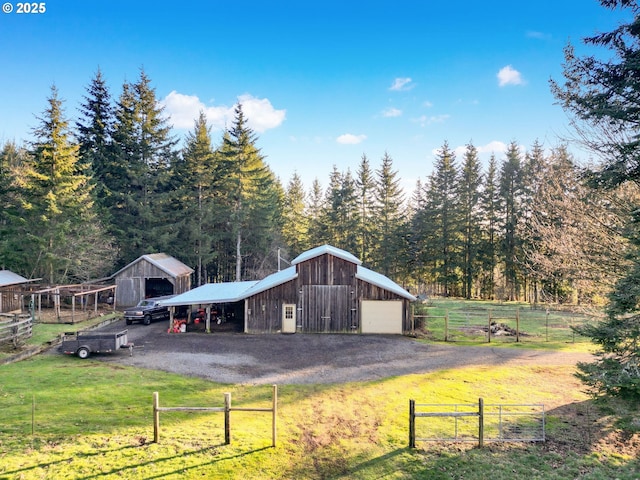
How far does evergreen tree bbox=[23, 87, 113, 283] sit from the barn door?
18.9 m

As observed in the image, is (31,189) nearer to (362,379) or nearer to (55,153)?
(55,153)

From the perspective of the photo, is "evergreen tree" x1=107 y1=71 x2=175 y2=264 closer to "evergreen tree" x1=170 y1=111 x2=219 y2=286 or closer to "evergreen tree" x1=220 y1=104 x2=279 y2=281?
"evergreen tree" x1=170 y1=111 x2=219 y2=286

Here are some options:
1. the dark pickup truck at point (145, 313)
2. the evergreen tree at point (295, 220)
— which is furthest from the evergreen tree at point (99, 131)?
the evergreen tree at point (295, 220)

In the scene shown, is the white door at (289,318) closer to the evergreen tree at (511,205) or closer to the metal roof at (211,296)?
the metal roof at (211,296)

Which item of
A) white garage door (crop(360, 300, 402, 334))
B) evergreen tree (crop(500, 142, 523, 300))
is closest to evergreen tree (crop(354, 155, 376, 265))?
evergreen tree (crop(500, 142, 523, 300))

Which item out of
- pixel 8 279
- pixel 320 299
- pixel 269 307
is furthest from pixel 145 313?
pixel 320 299

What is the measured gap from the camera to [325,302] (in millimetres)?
22516

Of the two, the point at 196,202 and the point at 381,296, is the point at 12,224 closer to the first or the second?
the point at 196,202

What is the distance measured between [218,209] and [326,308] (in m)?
22.0

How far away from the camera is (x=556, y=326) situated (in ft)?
83.3

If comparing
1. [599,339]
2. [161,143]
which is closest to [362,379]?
[599,339]

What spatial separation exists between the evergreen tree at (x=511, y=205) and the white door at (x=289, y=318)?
2871cm

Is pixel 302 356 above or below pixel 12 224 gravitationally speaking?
below

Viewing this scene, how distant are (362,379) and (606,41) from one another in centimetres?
1213
